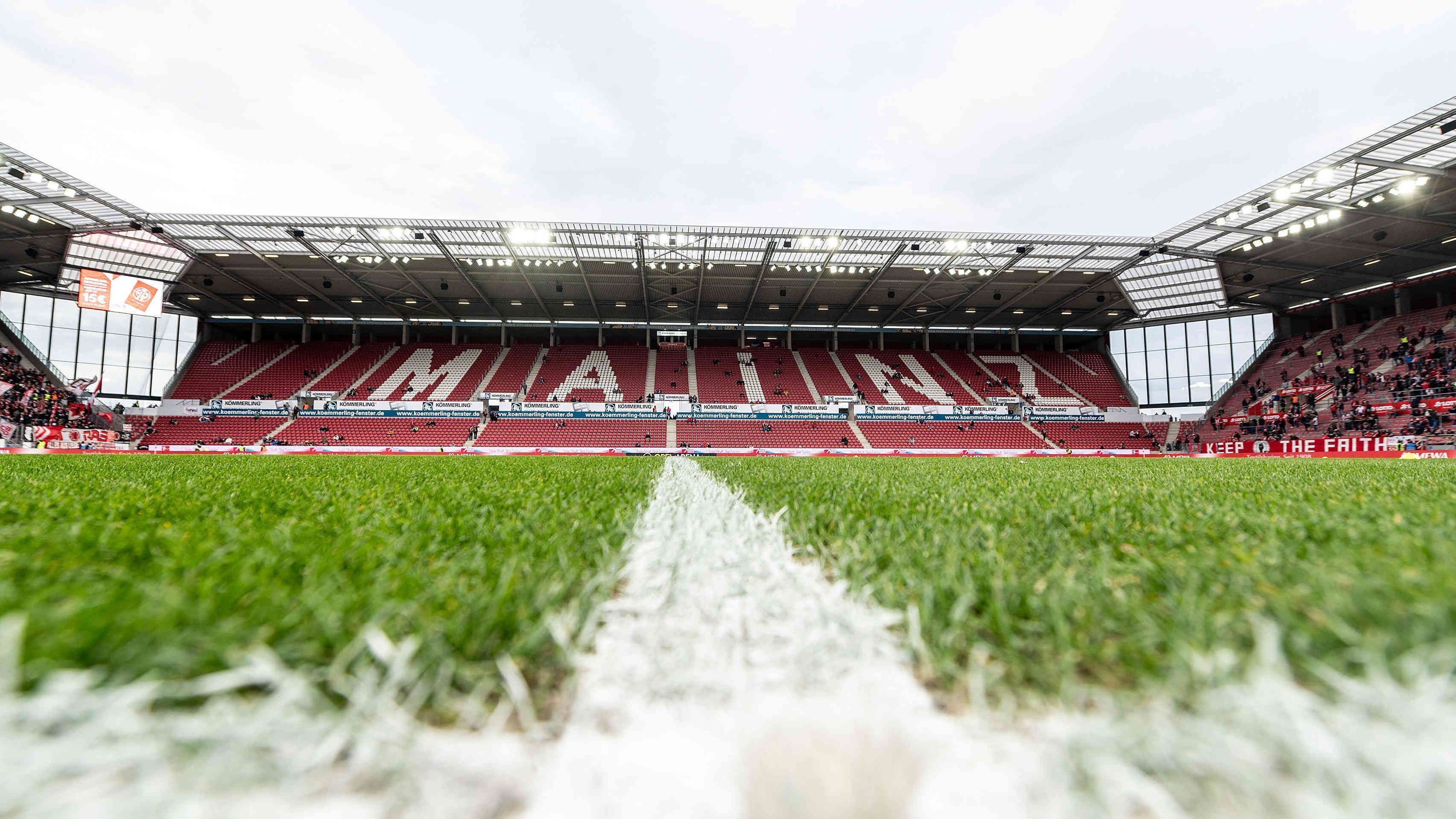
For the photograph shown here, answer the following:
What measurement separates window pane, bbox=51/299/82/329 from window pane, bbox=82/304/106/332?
0.54 feet

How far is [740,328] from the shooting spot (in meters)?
36.9

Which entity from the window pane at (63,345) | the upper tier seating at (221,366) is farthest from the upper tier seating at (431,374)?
the window pane at (63,345)

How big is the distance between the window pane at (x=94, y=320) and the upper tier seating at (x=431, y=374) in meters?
13.9

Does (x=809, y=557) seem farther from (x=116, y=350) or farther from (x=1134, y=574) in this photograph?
(x=116, y=350)

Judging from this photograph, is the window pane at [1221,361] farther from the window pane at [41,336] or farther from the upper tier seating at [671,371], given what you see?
the window pane at [41,336]

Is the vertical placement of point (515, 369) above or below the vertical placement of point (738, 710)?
above

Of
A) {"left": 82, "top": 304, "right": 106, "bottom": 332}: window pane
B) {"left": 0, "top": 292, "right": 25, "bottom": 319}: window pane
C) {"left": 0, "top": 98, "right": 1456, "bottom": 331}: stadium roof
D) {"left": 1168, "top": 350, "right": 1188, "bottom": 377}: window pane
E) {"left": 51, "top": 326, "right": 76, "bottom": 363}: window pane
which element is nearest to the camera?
{"left": 0, "top": 98, "right": 1456, "bottom": 331}: stadium roof

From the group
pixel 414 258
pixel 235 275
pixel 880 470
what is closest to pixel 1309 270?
pixel 880 470

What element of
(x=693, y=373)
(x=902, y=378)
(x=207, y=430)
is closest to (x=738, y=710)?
(x=693, y=373)

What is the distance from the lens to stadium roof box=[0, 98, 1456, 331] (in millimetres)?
17188

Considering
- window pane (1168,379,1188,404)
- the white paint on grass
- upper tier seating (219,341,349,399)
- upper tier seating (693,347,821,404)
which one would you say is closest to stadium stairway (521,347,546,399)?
upper tier seating (693,347,821,404)

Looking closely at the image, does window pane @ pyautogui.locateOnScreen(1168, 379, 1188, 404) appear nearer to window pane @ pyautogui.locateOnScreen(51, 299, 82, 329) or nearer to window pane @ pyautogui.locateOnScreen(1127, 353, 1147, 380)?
window pane @ pyautogui.locateOnScreen(1127, 353, 1147, 380)

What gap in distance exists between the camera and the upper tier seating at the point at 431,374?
3142cm

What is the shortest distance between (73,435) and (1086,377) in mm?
51741
